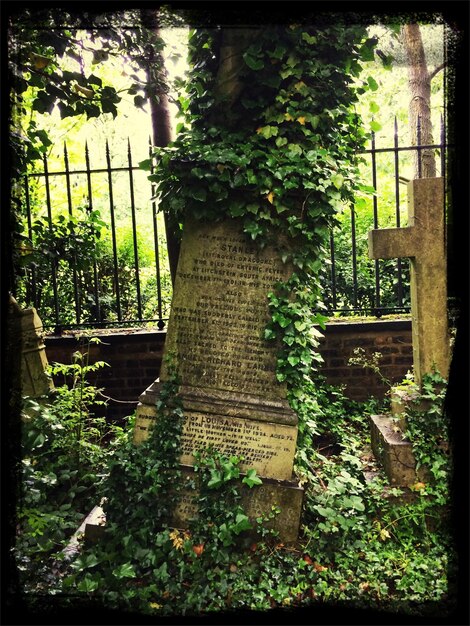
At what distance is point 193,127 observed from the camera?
3756 mm

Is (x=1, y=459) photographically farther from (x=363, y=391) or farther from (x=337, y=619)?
(x=363, y=391)

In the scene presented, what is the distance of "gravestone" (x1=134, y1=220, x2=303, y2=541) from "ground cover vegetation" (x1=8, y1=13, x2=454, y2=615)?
103 mm

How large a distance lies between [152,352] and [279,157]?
2.65 metres

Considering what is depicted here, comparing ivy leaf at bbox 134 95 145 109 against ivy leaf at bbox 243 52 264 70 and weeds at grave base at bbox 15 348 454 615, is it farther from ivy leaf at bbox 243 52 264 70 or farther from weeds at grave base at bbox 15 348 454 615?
weeds at grave base at bbox 15 348 454 615

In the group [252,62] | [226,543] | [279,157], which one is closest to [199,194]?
[279,157]

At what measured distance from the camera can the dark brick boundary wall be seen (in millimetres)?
5207

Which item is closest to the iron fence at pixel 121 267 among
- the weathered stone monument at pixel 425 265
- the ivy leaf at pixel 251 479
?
the weathered stone monument at pixel 425 265

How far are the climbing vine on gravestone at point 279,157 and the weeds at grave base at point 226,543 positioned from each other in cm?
81

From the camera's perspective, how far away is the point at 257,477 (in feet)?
10.7

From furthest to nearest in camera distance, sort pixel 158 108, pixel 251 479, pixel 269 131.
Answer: pixel 158 108, pixel 269 131, pixel 251 479

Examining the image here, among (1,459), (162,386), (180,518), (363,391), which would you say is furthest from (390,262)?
(1,459)

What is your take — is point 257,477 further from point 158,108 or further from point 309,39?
point 158,108

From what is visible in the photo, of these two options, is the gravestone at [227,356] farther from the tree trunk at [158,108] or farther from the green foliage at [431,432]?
the green foliage at [431,432]

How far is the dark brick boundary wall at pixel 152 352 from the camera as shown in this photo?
5207 mm
